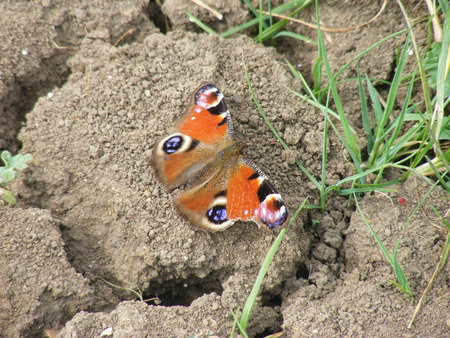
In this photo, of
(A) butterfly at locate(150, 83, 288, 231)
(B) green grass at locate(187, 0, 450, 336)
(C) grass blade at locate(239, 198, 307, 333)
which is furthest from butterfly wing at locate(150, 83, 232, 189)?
(C) grass blade at locate(239, 198, 307, 333)

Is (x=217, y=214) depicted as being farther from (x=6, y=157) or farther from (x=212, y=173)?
(x=6, y=157)

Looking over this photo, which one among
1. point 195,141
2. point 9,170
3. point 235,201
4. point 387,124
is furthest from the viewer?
point 387,124

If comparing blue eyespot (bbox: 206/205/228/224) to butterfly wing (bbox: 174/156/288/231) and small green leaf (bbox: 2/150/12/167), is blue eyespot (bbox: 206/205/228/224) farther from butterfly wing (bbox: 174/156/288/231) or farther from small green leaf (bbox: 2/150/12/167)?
small green leaf (bbox: 2/150/12/167)

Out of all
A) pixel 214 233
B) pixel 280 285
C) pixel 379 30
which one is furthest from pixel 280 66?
pixel 280 285

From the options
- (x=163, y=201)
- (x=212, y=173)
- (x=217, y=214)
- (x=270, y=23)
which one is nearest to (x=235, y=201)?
(x=217, y=214)

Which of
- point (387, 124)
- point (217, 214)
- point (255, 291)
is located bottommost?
point (387, 124)

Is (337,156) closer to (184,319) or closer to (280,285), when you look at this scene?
(280,285)

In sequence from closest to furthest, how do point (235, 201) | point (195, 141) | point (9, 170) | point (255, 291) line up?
point (255, 291) → point (235, 201) → point (9, 170) → point (195, 141)
